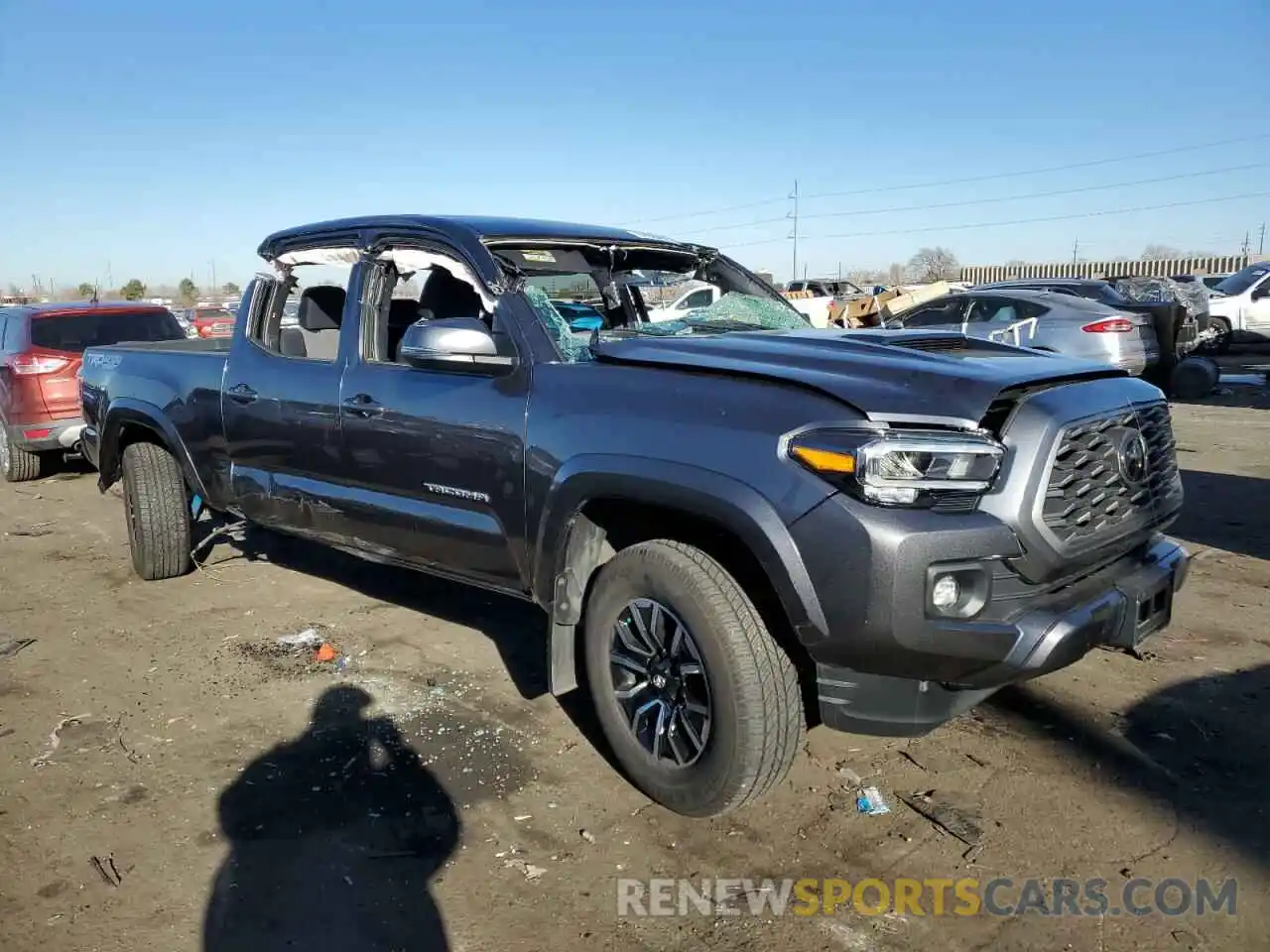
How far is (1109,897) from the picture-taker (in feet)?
8.61

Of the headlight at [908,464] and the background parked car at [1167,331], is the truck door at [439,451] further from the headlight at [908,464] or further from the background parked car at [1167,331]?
the background parked car at [1167,331]

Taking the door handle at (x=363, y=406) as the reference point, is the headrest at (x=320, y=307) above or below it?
above

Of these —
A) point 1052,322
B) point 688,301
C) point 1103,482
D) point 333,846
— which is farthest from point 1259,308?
point 333,846

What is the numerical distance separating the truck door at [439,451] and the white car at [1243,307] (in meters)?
19.2

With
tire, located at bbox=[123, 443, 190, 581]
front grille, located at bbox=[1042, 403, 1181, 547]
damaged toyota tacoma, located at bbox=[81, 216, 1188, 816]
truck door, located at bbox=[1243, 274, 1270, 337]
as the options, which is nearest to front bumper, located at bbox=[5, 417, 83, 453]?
tire, located at bbox=[123, 443, 190, 581]

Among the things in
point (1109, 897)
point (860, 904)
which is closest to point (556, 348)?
point (860, 904)

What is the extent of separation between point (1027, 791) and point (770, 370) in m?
1.67

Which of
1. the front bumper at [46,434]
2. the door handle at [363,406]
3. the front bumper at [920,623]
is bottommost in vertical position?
the front bumper at [46,434]

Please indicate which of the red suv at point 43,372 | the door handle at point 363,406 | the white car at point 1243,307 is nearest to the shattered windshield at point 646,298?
the door handle at point 363,406

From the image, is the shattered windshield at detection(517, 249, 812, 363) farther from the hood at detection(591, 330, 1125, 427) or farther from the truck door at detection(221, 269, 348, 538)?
the truck door at detection(221, 269, 348, 538)

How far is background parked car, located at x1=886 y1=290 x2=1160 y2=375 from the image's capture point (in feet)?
39.3

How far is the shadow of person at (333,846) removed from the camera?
2596mm

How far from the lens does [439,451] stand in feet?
12.0

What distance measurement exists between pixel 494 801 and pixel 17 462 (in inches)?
334
